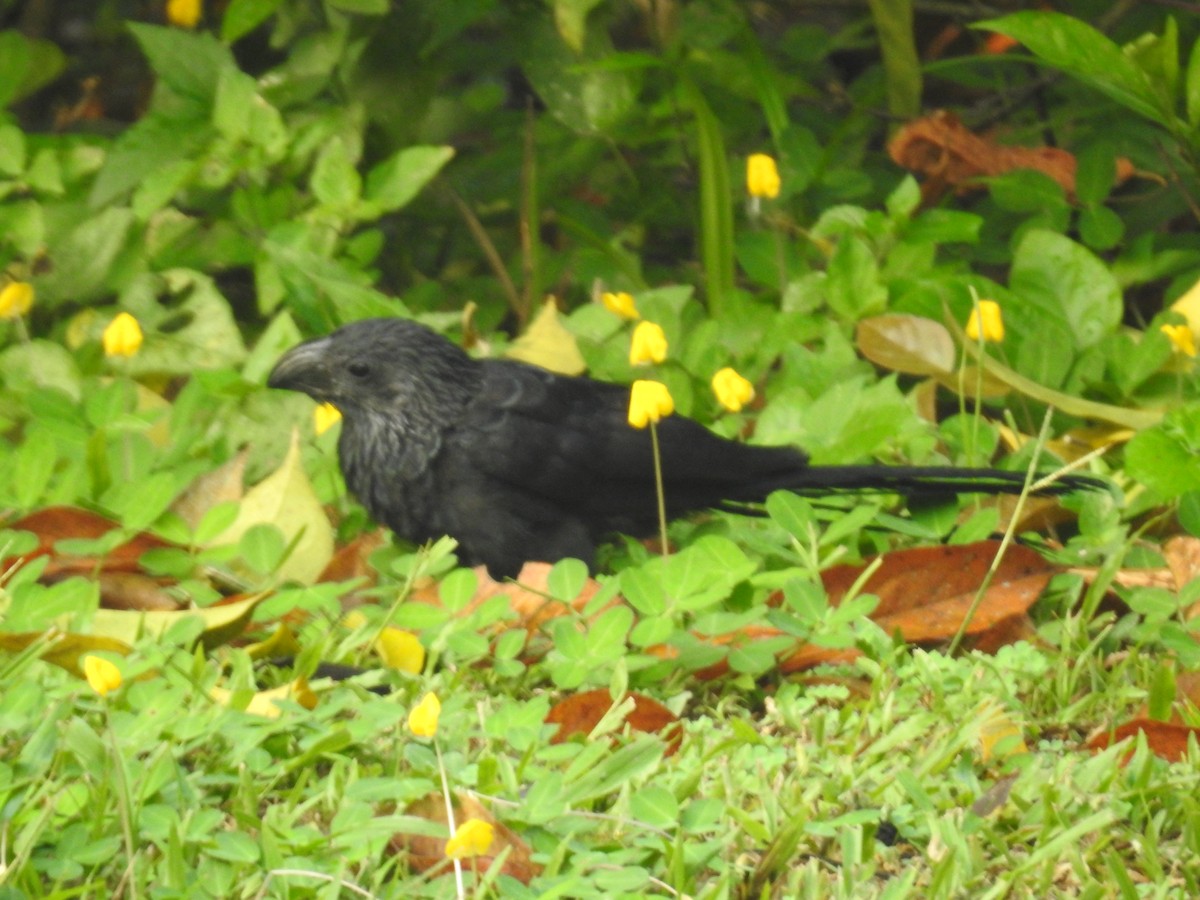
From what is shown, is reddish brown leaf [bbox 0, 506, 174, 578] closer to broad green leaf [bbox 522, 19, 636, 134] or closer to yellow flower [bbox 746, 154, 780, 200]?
yellow flower [bbox 746, 154, 780, 200]

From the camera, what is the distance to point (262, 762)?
2041 mm

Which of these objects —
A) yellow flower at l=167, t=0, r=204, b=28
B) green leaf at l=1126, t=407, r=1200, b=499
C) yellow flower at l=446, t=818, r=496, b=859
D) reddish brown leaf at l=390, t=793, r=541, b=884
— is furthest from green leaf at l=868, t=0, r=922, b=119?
yellow flower at l=446, t=818, r=496, b=859

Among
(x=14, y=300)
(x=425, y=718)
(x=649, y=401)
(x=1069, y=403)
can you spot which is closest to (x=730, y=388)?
(x=649, y=401)

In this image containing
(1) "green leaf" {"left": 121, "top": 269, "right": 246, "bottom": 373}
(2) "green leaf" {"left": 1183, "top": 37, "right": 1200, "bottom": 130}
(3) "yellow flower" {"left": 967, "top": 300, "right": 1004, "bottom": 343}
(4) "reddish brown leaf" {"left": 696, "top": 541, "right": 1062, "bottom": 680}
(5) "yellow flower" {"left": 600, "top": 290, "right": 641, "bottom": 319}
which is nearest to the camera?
(4) "reddish brown leaf" {"left": 696, "top": 541, "right": 1062, "bottom": 680}

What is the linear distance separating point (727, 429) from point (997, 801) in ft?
5.08

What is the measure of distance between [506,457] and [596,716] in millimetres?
982

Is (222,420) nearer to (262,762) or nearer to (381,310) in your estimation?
(381,310)

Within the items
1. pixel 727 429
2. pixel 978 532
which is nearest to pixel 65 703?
pixel 978 532

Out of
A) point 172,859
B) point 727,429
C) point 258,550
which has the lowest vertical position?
point 727,429

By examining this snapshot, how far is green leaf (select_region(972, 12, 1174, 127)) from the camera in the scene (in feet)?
10.6

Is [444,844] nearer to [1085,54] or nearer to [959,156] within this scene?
[1085,54]

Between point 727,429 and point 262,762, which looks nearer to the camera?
point 262,762

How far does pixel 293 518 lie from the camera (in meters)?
2.94

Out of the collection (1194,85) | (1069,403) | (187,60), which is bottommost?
(1069,403)
